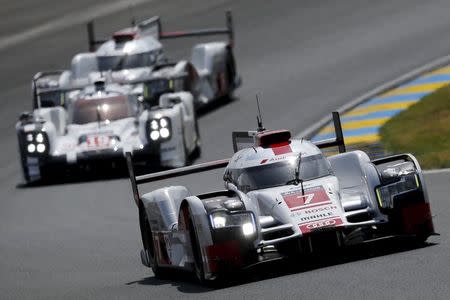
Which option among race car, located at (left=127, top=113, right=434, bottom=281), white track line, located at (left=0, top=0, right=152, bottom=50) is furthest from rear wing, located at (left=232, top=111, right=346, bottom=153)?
white track line, located at (left=0, top=0, right=152, bottom=50)

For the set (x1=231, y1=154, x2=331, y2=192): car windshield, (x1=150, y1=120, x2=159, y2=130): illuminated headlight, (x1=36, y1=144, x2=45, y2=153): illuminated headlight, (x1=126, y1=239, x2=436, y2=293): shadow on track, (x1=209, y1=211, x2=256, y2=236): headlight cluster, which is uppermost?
(x1=150, y1=120, x2=159, y2=130): illuminated headlight

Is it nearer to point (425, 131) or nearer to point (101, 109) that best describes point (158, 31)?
point (101, 109)

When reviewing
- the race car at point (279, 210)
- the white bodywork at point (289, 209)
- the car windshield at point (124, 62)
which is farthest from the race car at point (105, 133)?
the white bodywork at point (289, 209)

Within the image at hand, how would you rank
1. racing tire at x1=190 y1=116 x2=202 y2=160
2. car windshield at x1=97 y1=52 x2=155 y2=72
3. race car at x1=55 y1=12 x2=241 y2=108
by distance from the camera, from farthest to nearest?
car windshield at x1=97 y1=52 x2=155 y2=72
race car at x1=55 y1=12 x2=241 y2=108
racing tire at x1=190 y1=116 x2=202 y2=160

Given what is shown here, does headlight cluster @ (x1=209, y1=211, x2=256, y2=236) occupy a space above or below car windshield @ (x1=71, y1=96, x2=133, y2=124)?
below

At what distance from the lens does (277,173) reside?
1384 cm

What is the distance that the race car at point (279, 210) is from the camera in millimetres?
12648

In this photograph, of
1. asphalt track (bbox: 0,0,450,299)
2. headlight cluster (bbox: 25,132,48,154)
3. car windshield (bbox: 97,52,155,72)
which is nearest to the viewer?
asphalt track (bbox: 0,0,450,299)

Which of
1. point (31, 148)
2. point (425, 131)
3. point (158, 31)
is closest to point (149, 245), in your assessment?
point (425, 131)

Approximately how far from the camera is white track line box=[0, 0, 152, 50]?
39.9 metres

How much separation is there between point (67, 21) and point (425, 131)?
810 inches

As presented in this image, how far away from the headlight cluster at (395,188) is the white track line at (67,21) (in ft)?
88.9

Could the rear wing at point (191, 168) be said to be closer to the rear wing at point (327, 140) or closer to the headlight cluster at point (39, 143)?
the rear wing at point (327, 140)

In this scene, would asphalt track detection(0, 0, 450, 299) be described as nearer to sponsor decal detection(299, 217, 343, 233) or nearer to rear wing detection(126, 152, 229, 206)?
sponsor decal detection(299, 217, 343, 233)
